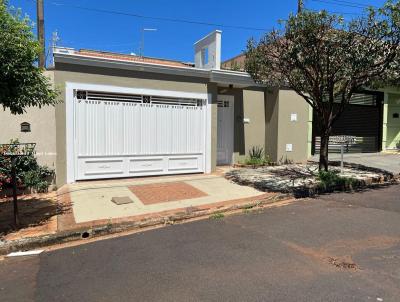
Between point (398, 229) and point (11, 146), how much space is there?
27.2 ft

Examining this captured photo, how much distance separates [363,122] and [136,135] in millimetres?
11410

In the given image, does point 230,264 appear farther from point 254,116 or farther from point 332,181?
point 254,116

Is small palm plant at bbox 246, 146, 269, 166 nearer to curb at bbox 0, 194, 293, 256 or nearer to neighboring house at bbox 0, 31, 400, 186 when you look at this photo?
neighboring house at bbox 0, 31, 400, 186

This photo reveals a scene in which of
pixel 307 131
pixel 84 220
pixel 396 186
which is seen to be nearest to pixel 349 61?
pixel 396 186

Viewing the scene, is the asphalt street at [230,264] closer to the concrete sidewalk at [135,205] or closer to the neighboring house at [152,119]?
the concrete sidewalk at [135,205]

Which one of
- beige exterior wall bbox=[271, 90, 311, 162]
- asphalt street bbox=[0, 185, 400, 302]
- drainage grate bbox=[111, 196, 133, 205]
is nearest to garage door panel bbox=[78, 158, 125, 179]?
drainage grate bbox=[111, 196, 133, 205]

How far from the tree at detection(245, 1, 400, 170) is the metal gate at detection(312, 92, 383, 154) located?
6389 millimetres

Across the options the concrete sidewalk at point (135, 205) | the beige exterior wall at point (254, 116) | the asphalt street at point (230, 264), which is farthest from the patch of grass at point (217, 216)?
the beige exterior wall at point (254, 116)

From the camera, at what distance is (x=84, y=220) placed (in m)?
6.14

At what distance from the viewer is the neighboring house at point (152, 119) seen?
8.81 meters

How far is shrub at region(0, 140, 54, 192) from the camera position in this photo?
796 cm

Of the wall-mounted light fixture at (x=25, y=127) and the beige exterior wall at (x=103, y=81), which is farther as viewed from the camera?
the beige exterior wall at (x=103, y=81)

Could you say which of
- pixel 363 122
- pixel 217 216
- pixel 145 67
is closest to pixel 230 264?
Answer: pixel 217 216

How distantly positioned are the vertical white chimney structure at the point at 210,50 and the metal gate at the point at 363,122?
262 inches
